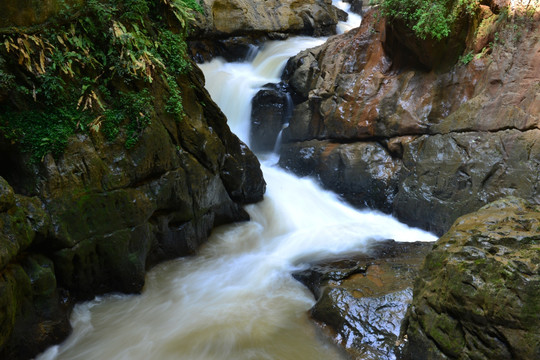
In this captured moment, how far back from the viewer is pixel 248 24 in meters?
14.6

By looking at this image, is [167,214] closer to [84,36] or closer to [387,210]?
[84,36]

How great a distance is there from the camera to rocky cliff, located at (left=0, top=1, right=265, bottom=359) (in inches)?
138

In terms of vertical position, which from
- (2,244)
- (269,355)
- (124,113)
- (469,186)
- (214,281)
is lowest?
(214,281)

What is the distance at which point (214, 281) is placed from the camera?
543 centimetres

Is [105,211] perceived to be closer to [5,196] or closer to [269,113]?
[5,196]

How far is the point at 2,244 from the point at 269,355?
3.00m

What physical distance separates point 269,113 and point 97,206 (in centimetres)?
784

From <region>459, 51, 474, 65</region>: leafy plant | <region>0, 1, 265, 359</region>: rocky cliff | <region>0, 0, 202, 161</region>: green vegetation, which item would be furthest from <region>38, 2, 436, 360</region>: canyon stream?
<region>459, 51, 474, 65</region>: leafy plant

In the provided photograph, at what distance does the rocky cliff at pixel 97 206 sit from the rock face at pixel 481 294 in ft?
12.9

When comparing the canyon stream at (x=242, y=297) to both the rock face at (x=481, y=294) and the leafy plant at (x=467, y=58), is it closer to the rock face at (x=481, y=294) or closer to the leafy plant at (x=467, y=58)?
the rock face at (x=481, y=294)

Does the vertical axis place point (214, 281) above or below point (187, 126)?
below

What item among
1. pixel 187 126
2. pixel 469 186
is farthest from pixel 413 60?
pixel 187 126

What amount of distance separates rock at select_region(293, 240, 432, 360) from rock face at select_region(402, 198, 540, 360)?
0.36 metres

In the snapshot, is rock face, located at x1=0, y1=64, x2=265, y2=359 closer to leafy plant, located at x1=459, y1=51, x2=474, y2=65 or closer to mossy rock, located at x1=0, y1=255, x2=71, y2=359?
mossy rock, located at x1=0, y1=255, x2=71, y2=359
